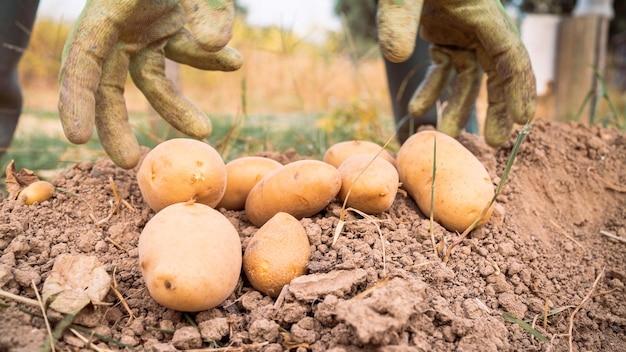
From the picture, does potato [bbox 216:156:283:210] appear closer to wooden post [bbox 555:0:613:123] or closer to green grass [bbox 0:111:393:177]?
green grass [bbox 0:111:393:177]

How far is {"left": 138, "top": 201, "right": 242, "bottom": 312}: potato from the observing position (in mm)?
886

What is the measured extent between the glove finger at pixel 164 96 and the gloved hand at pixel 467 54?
0.54 metres

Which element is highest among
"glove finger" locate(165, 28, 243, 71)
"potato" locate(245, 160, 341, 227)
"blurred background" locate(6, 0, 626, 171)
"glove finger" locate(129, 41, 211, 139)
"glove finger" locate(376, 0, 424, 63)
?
"glove finger" locate(376, 0, 424, 63)

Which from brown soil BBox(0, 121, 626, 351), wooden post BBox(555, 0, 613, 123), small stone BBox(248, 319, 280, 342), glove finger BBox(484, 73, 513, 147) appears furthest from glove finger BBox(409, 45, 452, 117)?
wooden post BBox(555, 0, 613, 123)

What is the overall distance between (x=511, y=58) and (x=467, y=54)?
238 mm

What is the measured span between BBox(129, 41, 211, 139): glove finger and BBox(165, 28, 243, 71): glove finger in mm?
66

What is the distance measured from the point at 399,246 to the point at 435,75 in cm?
80

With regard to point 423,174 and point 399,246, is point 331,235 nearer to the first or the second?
point 399,246

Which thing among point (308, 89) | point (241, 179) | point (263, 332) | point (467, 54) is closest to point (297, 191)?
point (241, 179)

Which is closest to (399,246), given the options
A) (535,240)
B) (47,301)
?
(535,240)

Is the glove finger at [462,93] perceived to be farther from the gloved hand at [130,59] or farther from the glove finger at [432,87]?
the gloved hand at [130,59]

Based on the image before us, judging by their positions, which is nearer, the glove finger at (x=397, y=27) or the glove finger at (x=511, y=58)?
the glove finger at (x=397, y=27)

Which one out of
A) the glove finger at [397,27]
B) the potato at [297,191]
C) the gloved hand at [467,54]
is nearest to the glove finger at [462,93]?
the gloved hand at [467,54]

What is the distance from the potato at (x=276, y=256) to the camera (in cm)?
102
